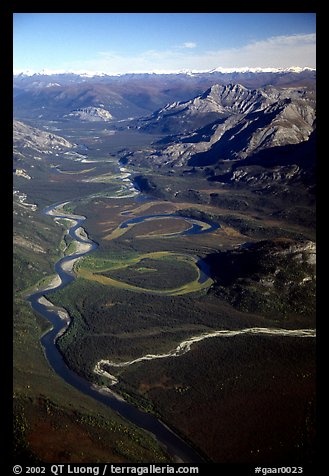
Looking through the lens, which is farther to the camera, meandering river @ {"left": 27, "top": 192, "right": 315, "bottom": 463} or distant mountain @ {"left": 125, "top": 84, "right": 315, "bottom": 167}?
distant mountain @ {"left": 125, "top": 84, "right": 315, "bottom": 167}

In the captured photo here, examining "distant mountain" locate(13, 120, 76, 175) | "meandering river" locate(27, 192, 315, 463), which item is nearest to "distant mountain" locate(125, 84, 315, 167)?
"distant mountain" locate(13, 120, 76, 175)

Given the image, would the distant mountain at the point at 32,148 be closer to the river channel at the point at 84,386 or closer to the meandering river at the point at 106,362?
the meandering river at the point at 106,362

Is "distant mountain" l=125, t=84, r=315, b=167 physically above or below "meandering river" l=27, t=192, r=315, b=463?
above

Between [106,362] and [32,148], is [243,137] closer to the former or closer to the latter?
[32,148]

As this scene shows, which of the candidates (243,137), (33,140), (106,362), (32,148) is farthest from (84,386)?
(33,140)

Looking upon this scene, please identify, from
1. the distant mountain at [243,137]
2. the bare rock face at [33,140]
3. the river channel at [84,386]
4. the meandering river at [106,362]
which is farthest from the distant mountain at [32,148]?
the river channel at [84,386]

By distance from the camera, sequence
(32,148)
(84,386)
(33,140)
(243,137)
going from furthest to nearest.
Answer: (33,140) < (32,148) < (243,137) < (84,386)

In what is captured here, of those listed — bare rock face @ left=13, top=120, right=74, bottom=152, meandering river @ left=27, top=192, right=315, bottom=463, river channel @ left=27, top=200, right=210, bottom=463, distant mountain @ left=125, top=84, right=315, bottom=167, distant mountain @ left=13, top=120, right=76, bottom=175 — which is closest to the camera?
river channel @ left=27, top=200, right=210, bottom=463

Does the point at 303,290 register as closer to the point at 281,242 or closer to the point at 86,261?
the point at 281,242

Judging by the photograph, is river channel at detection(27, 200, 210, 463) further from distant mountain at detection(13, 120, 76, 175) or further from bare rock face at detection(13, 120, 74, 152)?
bare rock face at detection(13, 120, 74, 152)

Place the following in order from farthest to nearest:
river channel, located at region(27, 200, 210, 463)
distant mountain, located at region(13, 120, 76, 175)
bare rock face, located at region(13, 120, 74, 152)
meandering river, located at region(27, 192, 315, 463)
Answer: bare rock face, located at region(13, 120, 74, 152), distant mountain, located at region(13, 120, 76, 175), meandering river, located at region(27, 192, 315, 463), river channel, located at region(27, 200, 210, 463)
